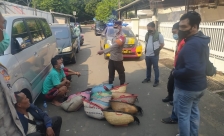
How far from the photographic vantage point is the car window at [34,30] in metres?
4.65

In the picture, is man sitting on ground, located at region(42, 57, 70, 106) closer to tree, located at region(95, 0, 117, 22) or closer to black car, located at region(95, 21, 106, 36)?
black car, located at region(95, 21, 106, 36)

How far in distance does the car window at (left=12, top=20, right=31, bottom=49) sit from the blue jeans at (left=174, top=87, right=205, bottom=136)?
2.93 metres

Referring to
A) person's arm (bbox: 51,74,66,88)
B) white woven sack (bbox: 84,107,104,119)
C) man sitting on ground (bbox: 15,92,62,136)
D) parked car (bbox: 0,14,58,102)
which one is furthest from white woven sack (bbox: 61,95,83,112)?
man sitting on ground (bbox: 15,92,62,136)

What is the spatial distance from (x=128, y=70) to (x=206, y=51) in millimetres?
5238

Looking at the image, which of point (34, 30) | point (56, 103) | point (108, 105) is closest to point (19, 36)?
point (34, 30)

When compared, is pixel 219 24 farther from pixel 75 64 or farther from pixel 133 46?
pixel 75 64

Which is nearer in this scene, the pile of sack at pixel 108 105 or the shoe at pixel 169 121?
the pile of sack at pixel 108 105

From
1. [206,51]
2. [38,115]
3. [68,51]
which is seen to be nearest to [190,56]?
[206,51]

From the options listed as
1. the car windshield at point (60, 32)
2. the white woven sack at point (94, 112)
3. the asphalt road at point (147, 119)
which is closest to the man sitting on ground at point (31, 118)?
the asphalt road at point (147, 119)

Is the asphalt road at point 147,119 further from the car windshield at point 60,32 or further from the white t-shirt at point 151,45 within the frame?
the car windshield at point 60,32

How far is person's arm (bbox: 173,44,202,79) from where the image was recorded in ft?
8.14

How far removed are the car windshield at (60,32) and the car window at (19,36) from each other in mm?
5047

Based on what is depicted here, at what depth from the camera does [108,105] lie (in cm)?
419

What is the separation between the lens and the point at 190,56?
249 centimetres
